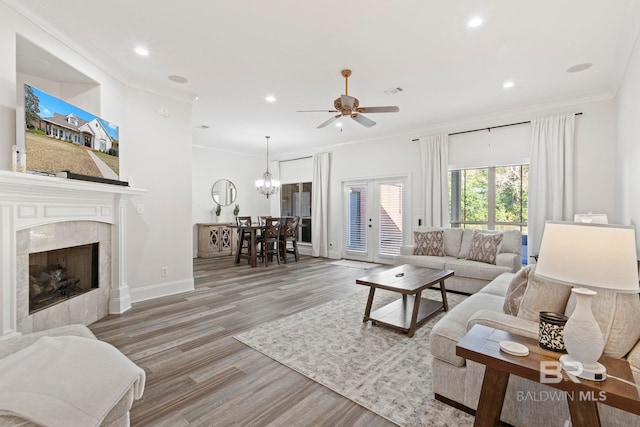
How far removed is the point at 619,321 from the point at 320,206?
6.64 meters

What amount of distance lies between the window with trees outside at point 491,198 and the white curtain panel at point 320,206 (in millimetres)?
3034

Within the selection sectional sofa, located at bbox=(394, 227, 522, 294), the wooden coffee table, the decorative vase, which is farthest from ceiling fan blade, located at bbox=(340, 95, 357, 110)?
the decorative vase

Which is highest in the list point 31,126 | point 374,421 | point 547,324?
point 31,126

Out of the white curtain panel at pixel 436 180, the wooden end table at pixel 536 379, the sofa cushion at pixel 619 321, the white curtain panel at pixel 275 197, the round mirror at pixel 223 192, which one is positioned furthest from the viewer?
the white curtain panel at pixel 275 197

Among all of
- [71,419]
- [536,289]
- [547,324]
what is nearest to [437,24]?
[536,289]

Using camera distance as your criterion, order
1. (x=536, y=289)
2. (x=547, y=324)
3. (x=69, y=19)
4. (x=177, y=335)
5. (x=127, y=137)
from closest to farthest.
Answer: (x=547, y=324) → (x=536, y=289) → (x=69, y=19) → (x=177, y=335) → (x=127, y=137)

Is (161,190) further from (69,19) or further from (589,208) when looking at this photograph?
(589,208)

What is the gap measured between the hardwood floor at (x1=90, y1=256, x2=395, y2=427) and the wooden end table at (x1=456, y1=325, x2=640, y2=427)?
661 millimetres

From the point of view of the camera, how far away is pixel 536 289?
1.70 metres

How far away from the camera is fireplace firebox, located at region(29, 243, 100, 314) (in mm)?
2674

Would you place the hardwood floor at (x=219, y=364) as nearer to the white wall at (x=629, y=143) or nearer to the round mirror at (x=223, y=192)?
the white wall at (x=629, y=143)

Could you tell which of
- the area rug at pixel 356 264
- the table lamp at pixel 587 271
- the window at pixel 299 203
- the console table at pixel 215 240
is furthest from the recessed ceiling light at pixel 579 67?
the console table at pixel 215 240

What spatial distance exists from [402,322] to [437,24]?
9.32 ft

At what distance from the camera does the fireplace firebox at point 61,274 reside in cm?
267
